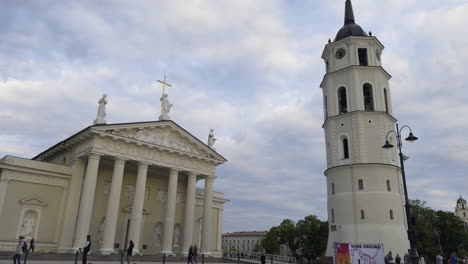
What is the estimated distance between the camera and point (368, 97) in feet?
114

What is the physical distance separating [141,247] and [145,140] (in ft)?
29.9

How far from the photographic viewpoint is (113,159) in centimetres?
2677

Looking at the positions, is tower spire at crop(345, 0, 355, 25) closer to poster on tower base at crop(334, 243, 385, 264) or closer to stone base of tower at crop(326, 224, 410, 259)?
stone base of tower at crop(326, 224, 410, 259)

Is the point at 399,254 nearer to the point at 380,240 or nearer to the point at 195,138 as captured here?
the point at 380,240

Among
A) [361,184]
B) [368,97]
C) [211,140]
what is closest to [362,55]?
[368,97]

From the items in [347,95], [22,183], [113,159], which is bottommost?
[22,183]

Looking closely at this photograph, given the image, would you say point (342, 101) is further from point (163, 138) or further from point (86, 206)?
point (86, 206)

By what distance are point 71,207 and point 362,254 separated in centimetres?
2050

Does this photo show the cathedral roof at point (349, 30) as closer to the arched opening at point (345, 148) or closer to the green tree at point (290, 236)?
the arched opening at point (345, 148)

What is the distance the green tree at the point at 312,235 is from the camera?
6644cm

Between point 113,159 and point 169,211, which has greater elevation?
point 113,159

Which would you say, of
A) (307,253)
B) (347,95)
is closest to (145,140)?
(347,95)

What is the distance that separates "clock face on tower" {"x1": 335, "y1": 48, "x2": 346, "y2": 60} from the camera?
119ft

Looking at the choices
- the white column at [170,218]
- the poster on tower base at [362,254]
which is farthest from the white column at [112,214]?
the poster on tower base at [362,254]
